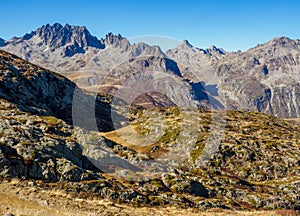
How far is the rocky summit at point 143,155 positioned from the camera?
5431 centimetres

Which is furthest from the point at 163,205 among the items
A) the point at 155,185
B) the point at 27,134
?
the point at 27,134

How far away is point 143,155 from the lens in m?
90.4

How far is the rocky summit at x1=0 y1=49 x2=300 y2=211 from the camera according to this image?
178ft

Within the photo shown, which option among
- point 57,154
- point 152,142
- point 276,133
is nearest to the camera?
point 57,154

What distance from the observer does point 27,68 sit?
14375 cm

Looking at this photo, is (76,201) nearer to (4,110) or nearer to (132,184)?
(132,184)

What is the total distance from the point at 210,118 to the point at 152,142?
4787cm

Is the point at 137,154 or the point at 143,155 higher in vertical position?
the point at 137,154

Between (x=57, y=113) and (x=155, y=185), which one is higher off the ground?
(x=57, y=113)

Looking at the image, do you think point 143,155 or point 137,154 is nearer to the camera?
point 137,154

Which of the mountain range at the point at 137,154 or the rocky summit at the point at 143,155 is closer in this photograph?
the mountain range at the point at 137,154

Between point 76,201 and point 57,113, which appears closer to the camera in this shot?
point 76,201

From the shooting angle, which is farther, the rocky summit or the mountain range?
the rocky summit

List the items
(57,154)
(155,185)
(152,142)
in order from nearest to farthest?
(57,154) < (155,185) < (152,142)
